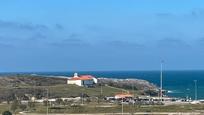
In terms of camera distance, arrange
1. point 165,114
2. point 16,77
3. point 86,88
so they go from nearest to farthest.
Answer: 1. point 165,114
2. point 86,88
3. point 16,77

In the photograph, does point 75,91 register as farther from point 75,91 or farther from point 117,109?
point 117,109

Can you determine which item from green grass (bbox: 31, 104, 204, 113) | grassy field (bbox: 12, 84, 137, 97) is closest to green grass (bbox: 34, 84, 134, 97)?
grassy field (bbox: 12, 84, 137, 97)

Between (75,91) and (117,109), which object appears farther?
(75,91)

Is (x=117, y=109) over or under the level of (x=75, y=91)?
under

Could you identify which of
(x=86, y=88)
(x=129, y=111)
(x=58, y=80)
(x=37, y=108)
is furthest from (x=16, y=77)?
(x=129, y=111)

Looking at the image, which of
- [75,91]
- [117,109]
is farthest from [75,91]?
[117,109]

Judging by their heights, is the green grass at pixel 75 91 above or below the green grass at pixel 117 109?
above

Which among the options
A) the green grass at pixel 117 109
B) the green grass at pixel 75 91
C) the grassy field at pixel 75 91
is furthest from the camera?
the green grass at pixel 75 91

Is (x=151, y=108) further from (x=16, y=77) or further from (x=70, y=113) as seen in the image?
(x=16, y=77)

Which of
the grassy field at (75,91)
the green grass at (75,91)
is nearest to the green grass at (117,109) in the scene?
the grassy field at (75,91)

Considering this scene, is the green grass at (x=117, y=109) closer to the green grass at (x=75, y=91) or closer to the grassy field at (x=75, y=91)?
the grassy field at (x=75, y=91)

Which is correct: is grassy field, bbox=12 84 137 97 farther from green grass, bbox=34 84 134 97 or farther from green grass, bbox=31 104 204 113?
green grass, bbox=31 104 204 113
